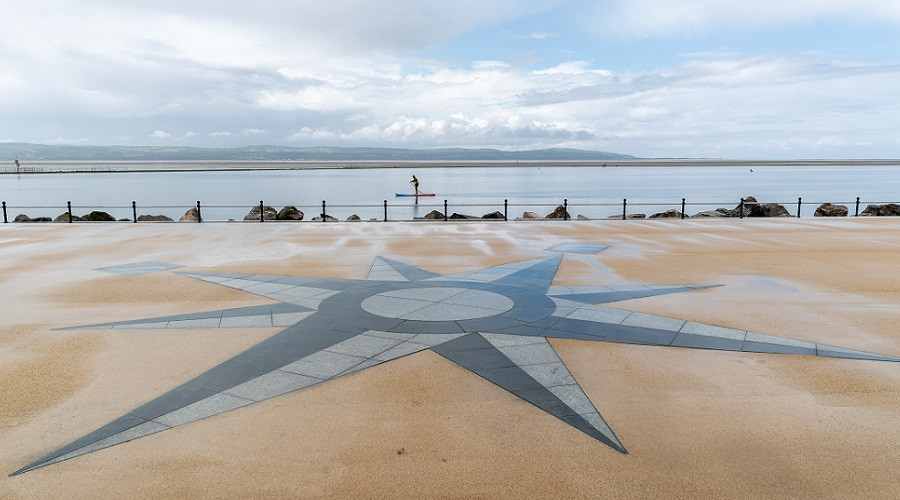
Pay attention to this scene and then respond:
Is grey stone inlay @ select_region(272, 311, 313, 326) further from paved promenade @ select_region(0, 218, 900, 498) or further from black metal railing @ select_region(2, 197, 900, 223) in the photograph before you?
black metal railing @ select_region(2, 197, 900, 223)

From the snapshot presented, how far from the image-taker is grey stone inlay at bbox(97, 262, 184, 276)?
11531 mm

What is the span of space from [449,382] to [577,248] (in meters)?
9.89

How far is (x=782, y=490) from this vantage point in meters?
3.89

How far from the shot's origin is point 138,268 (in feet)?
39.0

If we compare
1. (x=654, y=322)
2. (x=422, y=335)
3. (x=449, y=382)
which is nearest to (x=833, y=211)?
(x=654, y=322)

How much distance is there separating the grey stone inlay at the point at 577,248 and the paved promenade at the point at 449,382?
→ 9.31ft

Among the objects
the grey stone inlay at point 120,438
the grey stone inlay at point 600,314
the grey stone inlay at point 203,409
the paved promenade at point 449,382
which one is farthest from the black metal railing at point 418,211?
the grey stone inlay at point 120,438

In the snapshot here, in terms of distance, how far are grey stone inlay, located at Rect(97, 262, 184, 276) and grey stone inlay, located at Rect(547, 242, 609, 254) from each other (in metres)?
8.84

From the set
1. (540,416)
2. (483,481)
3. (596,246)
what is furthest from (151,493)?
(596,246)

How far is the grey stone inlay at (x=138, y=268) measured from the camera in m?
11.5

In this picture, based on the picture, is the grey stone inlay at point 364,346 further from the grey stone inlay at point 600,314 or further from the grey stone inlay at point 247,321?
the grey stone inlay at point 600,314

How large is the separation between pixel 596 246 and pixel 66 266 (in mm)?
12393

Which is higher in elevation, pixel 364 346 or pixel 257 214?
pixel 257 214

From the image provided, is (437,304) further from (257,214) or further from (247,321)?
(257,214)
